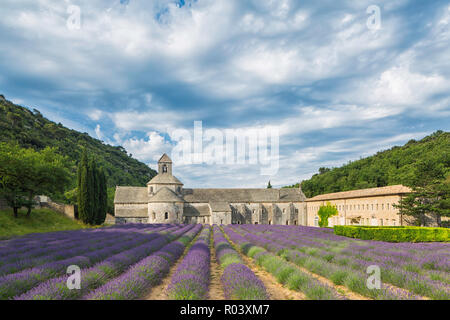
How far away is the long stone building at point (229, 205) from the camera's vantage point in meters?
36.4

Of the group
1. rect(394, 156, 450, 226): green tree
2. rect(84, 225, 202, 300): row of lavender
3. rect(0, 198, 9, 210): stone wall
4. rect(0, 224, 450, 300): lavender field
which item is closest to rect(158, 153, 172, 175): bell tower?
rect(0, 198, 9, 210): stone wall

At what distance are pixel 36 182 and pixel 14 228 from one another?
225 inches

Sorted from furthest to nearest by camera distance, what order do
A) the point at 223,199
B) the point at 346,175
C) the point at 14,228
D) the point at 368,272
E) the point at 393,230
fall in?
the point at 346,175
the point at 223,199
the point at 14,228
the point at 393,230
the point at 368,272

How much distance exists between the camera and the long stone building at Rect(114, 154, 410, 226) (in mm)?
36438

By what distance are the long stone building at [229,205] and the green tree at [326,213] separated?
80 centimetres

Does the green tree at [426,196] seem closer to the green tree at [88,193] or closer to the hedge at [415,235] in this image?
the hedge at [415,235]

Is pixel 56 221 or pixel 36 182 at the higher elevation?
pixel 36 182

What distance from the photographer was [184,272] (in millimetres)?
7238

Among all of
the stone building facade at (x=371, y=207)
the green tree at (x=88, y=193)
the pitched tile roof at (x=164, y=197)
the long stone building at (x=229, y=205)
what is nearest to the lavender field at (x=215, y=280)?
the stone building facade at (x=371, y=207)

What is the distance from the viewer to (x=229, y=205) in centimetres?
4688

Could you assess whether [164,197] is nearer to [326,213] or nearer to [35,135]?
[326,213]

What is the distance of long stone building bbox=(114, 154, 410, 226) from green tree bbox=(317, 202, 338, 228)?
2.62ft
